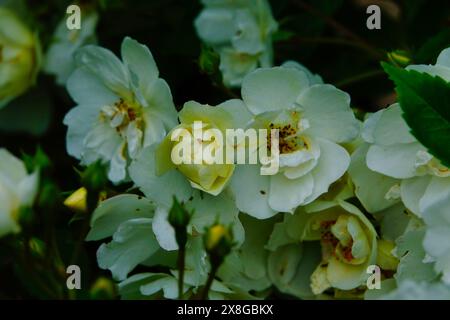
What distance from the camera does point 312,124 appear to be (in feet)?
2.12

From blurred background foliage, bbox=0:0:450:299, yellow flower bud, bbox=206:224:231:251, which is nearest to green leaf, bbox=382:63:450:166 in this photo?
yellow flower bud, bbox=206:224:231:251

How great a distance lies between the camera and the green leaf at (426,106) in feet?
1.86

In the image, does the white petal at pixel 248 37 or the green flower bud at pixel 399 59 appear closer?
the green flower bud at pixel 399 59

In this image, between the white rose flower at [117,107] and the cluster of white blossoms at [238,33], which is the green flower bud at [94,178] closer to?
the white rose flower at [117,107]

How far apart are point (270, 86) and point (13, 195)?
0.65 ft

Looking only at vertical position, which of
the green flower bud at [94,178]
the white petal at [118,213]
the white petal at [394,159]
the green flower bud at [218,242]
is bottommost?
the white petal at [118,213]

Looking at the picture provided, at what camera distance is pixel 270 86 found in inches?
25.1

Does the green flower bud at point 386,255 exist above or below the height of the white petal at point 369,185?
below

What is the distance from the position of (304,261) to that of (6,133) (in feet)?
1.14

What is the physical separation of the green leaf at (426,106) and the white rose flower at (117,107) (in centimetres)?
16

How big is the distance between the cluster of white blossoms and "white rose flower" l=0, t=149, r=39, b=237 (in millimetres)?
308

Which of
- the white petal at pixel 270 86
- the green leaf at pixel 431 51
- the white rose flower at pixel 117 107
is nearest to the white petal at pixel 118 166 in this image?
the white rose flower at pixel 117 107

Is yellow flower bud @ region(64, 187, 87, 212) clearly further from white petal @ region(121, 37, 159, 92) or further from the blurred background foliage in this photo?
the blurred background foliage
